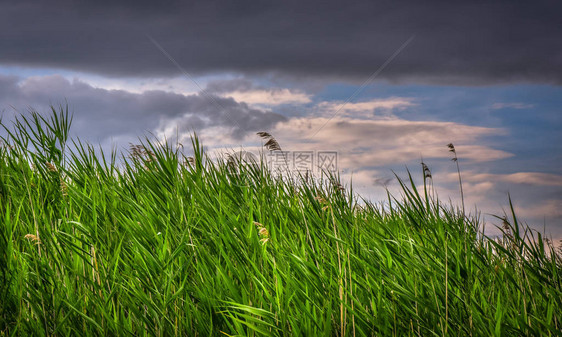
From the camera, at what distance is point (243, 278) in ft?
8.77

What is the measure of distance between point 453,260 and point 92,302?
86.5 inches

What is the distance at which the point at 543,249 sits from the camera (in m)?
3.10

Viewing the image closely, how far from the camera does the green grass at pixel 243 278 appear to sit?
239 centimetres

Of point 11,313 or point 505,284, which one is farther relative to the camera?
point 505,284

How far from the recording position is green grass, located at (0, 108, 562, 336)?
239 centimetres

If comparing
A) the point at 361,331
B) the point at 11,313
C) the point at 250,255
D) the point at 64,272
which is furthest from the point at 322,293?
the point at 11,313

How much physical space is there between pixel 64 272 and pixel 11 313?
34 cm

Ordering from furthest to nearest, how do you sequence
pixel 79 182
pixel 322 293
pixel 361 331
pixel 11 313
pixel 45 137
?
1. pixel 45 137
2. pixel 79 182
3. pixel 11 313
4. pixel 322 293
5. pixel 361 331

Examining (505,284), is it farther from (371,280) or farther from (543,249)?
(371,280)

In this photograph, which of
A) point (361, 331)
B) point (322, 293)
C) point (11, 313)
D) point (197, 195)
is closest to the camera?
point (361, 331)

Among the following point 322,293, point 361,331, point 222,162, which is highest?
point 222,162

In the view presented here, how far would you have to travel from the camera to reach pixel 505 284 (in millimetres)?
2998

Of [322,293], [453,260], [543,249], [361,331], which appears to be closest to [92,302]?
[322,293]

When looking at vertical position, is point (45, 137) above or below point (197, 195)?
above
